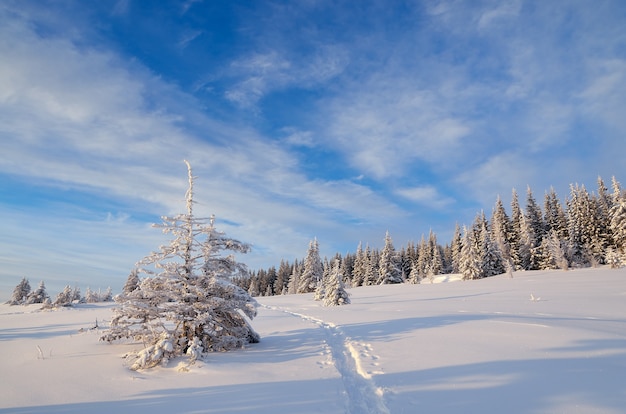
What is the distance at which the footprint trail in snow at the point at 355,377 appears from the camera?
5.80 meters

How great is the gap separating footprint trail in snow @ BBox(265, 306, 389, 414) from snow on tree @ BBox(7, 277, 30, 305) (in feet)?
192

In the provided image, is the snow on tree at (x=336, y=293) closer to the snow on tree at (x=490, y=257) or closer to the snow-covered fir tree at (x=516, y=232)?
the snow on tree at (x=490, y=257)

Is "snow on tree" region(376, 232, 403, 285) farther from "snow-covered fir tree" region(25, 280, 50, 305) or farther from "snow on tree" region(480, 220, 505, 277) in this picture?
"snow-covered fir tree" region(25, 280, 50, 305)

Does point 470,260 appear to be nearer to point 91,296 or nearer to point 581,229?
point 581,229

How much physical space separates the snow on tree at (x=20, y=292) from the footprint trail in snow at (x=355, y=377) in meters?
58.6

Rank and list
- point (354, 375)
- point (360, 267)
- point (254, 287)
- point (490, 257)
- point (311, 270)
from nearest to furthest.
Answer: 1. point (354, 375)
2. point (490, 257)
3. point (311, 270)
4. point (360, 267)
5. point (254, 287)

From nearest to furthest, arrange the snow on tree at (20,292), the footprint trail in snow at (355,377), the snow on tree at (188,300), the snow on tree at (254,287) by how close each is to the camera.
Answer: the footprint trail in snow at (355,377)
the snow on tree at (188,300)
the snow on tree at (20,292)
the snow on tree at (254,287)

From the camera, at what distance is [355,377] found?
7.53 m

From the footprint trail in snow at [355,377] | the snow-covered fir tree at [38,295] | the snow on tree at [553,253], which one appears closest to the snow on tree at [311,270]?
the snow on tree at [553,253]

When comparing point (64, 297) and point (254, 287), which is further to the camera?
point (254, 287)

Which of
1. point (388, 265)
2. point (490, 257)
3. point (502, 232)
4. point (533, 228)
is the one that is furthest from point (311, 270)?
point (533, 228)

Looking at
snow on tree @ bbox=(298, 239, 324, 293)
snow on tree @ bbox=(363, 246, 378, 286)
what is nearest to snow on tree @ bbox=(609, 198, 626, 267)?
snow on tree @ bbox=(363, 246, 378, 286)

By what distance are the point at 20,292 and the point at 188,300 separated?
59188mm

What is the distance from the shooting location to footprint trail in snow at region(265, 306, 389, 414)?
5805 millimetres
